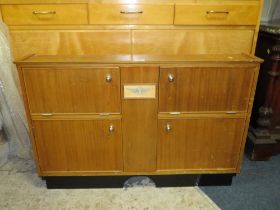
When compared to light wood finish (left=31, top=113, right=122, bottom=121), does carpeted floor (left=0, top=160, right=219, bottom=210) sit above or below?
below

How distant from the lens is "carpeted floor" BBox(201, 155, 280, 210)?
3.88 ft

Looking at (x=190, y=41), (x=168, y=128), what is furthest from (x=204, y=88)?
(x=190, y=41)

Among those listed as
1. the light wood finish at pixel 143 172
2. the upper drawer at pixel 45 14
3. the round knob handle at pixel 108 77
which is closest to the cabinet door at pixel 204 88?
the round knob handle at pixel 108 77

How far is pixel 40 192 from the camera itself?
49.9 inches

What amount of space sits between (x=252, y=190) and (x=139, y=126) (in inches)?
28.3

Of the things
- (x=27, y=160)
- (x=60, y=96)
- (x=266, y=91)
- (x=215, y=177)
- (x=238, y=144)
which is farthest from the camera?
(x=27, y=160)

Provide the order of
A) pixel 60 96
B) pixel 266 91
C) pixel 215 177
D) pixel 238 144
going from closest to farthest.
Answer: pixel 60 96
pixel 238 144
pixel 215 177
pixel 266 91

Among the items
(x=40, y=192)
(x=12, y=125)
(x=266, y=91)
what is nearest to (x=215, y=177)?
(x=266, y=91)

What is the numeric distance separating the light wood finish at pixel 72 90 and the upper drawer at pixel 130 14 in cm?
38

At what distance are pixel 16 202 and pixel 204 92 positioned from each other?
42.4 inches

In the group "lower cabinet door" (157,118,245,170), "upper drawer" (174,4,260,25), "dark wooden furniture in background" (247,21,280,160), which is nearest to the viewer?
"lower cabinet door" (157,118,245,170)

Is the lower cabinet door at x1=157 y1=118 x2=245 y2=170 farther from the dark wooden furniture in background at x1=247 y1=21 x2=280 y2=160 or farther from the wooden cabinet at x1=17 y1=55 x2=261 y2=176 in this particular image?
the dark wooden furniture in background at x1=247 y1=21 x2=280 y2=160

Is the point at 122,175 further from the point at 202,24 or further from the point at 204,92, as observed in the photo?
the point at 202,24

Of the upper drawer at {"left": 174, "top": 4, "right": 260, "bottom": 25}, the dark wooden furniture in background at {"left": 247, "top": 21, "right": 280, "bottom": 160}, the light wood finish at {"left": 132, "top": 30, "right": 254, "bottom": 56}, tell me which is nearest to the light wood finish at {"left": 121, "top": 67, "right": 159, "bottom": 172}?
the light wood finish at {"left": 132, "top": 30, "right": 254, "bottom": 56}
